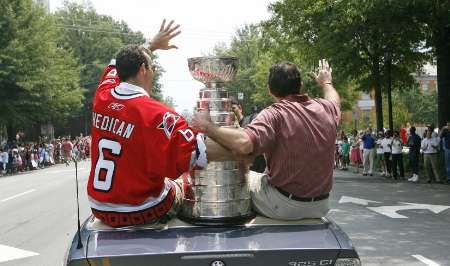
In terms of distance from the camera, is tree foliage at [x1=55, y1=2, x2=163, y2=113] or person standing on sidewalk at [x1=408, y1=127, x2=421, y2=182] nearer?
person standing on sidewalk at [x1=408, y1=127, x2=421, y2=182]

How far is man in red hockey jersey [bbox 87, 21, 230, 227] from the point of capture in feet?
11.3

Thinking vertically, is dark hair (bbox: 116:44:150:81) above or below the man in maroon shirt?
above

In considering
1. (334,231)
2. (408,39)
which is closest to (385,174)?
(408,39)

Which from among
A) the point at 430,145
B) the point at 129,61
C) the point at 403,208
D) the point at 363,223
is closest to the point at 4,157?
the point at 430,145

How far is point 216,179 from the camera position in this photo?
361 centimetres

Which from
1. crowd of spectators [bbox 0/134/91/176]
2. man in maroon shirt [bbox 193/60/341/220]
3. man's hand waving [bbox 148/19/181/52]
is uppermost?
man's hand waving [bbox 148/19/181/52]

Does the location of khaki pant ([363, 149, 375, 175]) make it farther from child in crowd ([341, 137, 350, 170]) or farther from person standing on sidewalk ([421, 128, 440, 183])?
child in crowd ([341, 137, 350, 170])

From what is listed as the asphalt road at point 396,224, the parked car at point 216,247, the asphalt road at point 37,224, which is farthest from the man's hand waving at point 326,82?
the asphalt road at point 37,224

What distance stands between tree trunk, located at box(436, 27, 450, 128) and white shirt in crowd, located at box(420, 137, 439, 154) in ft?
8.17

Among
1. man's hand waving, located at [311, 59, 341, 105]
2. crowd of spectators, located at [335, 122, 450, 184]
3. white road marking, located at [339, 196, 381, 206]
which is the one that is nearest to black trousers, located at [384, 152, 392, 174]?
crowd of spectators, located at [335, 122, 450, 184]

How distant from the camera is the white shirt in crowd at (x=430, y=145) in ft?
60.7

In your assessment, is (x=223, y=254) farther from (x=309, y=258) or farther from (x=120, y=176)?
(x=120, y=176)

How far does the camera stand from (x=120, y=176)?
138 inches

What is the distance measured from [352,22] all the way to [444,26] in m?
2.91
